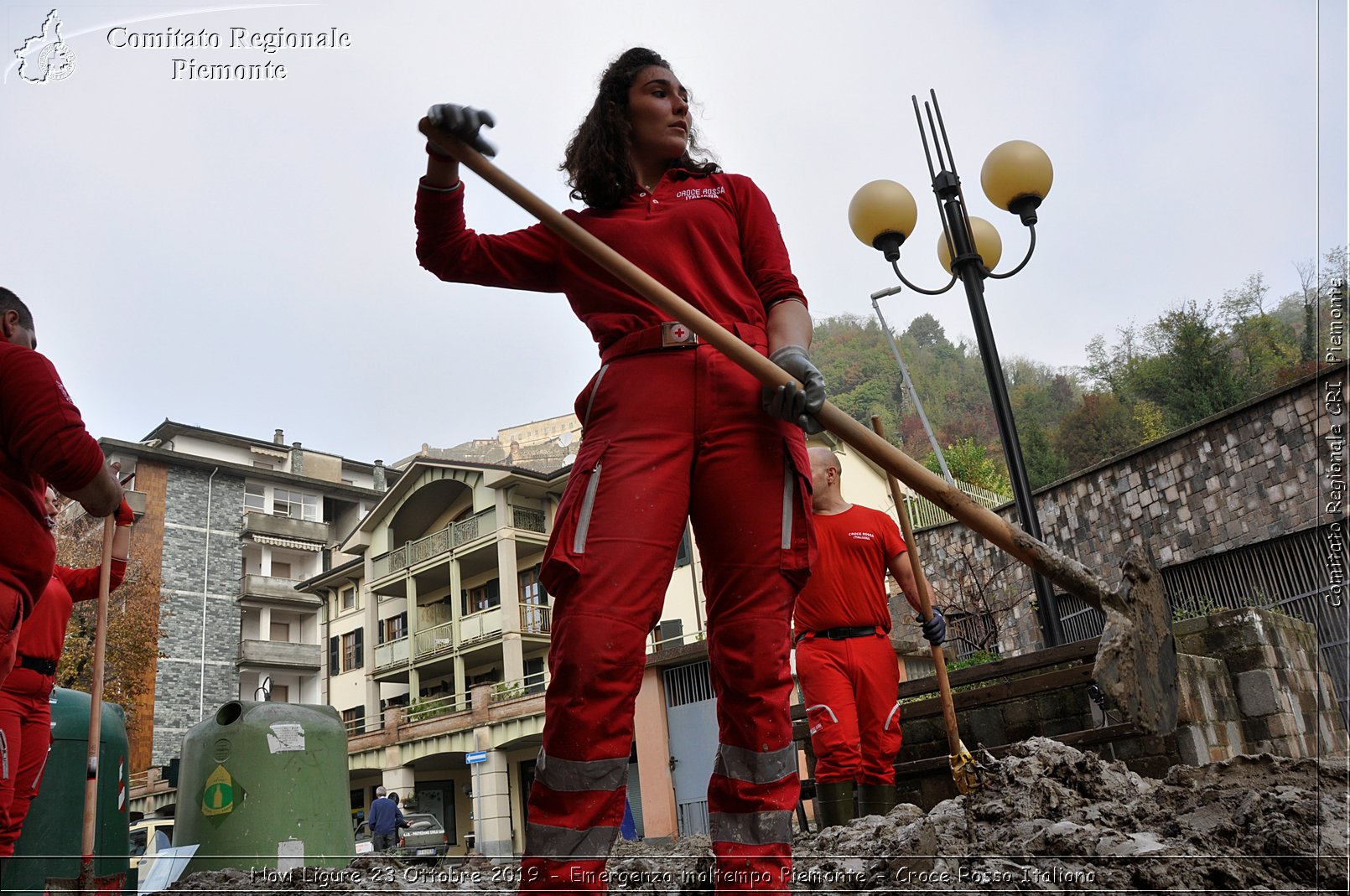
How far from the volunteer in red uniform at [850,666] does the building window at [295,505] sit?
39415 millimetres

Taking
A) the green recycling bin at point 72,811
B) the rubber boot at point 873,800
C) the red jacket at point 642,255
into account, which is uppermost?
the red jacket at point 642,255

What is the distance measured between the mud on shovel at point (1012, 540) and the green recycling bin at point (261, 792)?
3.10m

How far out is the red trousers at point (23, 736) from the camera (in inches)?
124

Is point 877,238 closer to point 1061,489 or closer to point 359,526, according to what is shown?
point 1061,489

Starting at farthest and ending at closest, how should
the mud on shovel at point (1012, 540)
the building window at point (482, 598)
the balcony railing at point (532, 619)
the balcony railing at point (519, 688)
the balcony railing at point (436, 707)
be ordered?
the building window at point (482, 598) < the balcony railing at point (532, 619) < the balcony railing at point (436, 707) < the balcony railing at point (519, 688) < the mud on shovel at point (1012, 540)

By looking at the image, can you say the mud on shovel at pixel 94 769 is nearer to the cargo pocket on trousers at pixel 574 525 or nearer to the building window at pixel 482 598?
the cargo pocket on trousers at pixel 574 525

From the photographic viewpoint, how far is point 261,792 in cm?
418

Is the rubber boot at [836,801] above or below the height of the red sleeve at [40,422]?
below

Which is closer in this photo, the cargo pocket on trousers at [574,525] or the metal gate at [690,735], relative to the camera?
the cargo pocket on trousers at [574,525]

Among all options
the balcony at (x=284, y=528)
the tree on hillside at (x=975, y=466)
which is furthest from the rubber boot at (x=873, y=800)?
the balcony at (x=284, y=528)

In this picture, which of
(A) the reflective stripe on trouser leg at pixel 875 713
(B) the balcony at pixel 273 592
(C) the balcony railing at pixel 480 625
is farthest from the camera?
(B) the balcony at pixel 273 592

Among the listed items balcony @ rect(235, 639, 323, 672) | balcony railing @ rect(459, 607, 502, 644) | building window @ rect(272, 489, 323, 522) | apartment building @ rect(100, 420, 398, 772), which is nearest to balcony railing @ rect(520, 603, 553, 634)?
balcony railing @ rect(459, 607, 502, 644)

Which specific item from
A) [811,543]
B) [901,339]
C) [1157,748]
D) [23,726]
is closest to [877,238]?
[1157,748]

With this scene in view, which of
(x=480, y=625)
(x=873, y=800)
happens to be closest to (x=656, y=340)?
(x=873, y=800)
